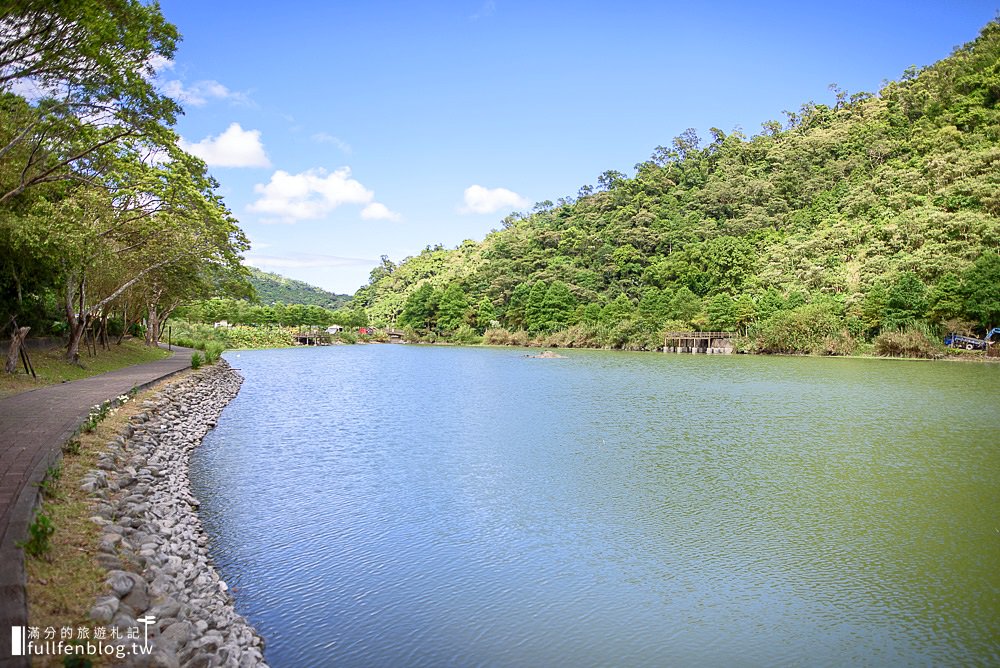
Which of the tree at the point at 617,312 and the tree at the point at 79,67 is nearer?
the tree at the point at 79,67

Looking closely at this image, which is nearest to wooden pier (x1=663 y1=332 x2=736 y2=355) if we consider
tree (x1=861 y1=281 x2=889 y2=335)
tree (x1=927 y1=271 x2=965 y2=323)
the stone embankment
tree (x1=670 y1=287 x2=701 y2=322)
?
tree (x1=670 y1=287 x2=701 y2=322)

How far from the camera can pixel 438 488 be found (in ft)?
33.9

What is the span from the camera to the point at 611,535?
824 centimetres

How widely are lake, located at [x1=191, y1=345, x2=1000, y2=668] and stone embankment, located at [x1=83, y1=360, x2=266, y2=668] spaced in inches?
13.5

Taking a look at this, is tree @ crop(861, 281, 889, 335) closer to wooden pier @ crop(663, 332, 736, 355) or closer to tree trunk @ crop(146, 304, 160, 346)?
wooden pier @ crop(663, 332, 736, 355)

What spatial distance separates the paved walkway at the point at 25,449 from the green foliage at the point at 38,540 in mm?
65

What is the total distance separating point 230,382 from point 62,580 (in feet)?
68.1

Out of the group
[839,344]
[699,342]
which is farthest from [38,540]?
[699,342]

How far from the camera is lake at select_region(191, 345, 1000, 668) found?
5.62m

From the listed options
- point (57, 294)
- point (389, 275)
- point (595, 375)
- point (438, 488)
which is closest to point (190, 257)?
point (57, 294)

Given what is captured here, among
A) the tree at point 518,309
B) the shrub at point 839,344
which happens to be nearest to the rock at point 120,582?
the shrub at point 839,344

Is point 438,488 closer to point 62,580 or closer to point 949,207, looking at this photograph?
point 62,580

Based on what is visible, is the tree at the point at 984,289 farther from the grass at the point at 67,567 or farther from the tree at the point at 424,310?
the tree at the point at 424,310

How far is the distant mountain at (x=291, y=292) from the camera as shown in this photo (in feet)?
390
